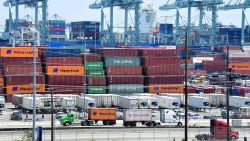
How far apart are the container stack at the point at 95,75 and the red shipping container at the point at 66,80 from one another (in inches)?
37.8

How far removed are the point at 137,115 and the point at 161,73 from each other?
22.7m

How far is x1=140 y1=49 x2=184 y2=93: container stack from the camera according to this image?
6147 centimetres

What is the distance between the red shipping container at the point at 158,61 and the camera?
63.2 m

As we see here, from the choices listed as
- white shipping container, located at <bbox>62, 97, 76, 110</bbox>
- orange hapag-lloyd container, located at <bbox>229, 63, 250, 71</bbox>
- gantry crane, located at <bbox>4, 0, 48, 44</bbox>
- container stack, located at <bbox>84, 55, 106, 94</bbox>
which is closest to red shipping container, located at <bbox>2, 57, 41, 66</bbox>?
container stack, located at <bbox>84, 55, 106, 94</bbox>

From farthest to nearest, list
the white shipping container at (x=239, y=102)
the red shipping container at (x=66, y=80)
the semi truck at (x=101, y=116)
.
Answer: the red shipping container at (x=66, y=80)
the white shipping container at (x=239, y=102)
the semi truck at (x=101, y=116)

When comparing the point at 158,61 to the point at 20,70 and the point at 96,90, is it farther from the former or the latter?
the point at 20,70

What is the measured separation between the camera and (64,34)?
431ft

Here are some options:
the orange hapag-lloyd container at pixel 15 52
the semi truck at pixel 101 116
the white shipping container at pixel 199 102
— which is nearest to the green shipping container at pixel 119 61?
the orange hapag-lloyd container at pixel 15 52

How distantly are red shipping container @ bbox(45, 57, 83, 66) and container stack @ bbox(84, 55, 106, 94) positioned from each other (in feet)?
3.25

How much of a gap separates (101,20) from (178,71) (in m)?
54.6

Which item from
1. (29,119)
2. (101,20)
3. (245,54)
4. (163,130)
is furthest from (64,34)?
(163,130)

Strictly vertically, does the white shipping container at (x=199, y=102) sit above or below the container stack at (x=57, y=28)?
below

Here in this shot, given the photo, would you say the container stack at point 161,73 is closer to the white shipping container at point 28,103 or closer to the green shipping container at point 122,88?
the green shipping container at point 122,88

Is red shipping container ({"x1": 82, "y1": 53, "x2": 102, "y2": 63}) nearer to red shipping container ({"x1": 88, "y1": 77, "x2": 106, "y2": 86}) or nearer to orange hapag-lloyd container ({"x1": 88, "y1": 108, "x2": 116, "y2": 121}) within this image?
red shipping container ({"x1": 88, "y1": 77, "x2": 106, "y2": 86})
